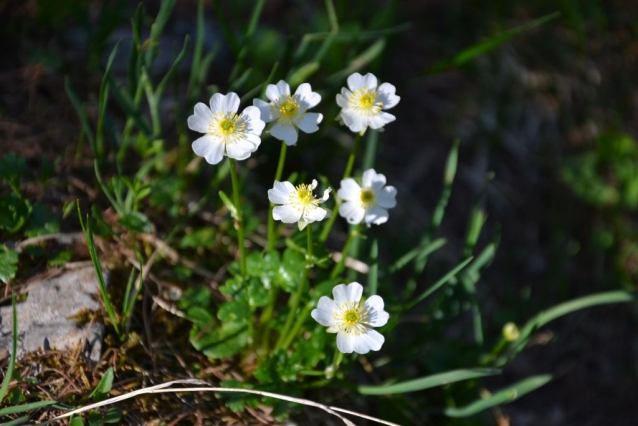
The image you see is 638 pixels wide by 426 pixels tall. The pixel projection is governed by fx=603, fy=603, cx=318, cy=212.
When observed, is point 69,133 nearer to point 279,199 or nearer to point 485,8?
A: point 279,199

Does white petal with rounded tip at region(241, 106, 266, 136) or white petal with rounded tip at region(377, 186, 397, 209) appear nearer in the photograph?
white petal with rounded tip at region(241, 106, 266, 136)

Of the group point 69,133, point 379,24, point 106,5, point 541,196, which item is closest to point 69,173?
point 69,133

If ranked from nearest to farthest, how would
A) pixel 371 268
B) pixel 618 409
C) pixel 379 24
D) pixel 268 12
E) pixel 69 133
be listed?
pixel 371 268 < pixel 69 133 < pixel 379 24 < pixel 618 409 < pixel 268 12

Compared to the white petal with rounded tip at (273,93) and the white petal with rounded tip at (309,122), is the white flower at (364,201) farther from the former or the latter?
the white petal with rounded tip at (273,93)

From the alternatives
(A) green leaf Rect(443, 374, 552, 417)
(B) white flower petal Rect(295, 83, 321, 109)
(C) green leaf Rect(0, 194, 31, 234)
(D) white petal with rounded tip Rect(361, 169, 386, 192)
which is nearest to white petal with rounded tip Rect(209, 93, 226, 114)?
(B) white flower petal Rect(295, 83, 321, 109)

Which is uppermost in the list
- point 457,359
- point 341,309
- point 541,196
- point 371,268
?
point 341,309

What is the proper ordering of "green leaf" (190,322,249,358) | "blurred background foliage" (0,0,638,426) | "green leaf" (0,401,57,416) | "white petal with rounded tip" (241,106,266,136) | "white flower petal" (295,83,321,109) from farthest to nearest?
"blurred background foliage" (0,0,638,426) → "green leaf" (190,322,249,358) → "white flower petal" (295,83,321,109) → "white petal with rounded tip" (241,106,266,136) → "green leaf" (0,401,57,416)

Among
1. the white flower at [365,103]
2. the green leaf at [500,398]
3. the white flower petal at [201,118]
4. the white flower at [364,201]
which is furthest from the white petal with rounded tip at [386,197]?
the green leaf at [500,398]

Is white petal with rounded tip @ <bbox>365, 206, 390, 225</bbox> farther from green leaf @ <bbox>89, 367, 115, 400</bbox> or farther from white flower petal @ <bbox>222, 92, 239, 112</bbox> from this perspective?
green leaf @ <bbox>89, 367, 115, 400</bbox>
